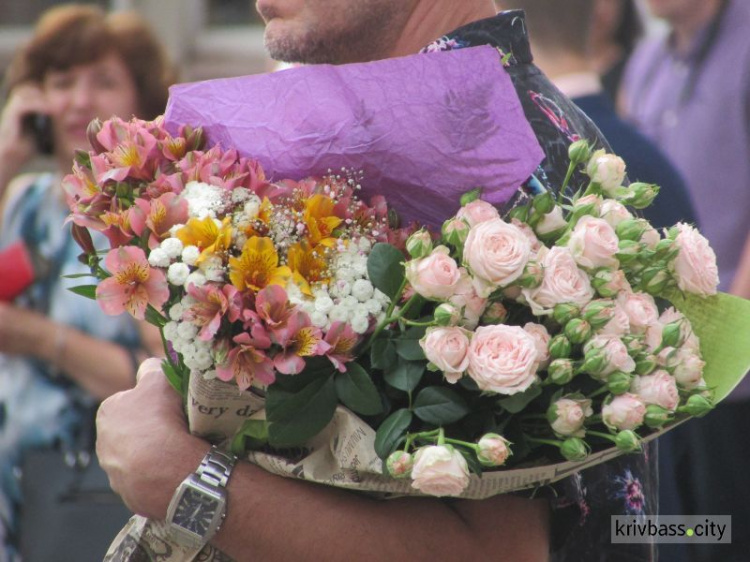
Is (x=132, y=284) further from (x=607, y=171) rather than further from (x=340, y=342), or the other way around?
(x=607, y=171)

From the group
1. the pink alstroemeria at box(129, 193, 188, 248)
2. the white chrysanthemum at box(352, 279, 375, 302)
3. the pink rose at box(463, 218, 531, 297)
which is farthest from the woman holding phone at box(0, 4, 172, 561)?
the pink rose at box(463, 218, 531, 297)

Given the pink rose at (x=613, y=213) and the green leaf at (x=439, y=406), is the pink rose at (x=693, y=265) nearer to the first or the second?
the pink rose at (x=613, y=213)

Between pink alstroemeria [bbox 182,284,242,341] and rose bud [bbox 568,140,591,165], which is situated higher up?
rose bud [bbox 568,140,591,165]

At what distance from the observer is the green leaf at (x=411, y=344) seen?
140cm

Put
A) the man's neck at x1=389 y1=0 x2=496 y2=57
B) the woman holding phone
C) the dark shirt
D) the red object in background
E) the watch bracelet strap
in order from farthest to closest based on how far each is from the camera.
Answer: the red object in background → the woman holding phone → the man's neck at x1=389 y1=0 x2=496 y2=57 → the dark shirt → the watch bracelet strap

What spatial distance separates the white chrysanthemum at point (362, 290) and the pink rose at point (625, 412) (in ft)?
1.06

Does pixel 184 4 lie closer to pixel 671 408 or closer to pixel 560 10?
pixel 560 10

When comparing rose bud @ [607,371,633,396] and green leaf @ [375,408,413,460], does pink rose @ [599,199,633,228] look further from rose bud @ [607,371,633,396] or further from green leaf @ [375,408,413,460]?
green leaf @ [375,408,413,460]

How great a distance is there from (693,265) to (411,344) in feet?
1.27

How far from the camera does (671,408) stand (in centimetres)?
141

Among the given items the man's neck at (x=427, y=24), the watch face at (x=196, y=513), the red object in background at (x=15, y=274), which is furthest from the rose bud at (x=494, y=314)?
the red object in background at (x=15, y=274)

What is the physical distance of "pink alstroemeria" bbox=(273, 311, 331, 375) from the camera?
1.38 meters

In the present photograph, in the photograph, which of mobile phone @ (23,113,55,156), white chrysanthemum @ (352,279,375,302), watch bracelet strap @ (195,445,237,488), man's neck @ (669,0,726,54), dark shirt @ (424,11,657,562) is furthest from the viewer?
man's neck @ (669,0,726,54)

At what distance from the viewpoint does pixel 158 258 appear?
54.7 inches
